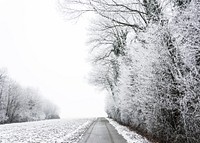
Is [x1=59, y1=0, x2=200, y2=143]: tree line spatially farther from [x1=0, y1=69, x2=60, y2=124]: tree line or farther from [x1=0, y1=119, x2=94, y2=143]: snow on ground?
[x1=0, y1=69, x2=60, y2=124]: tree line

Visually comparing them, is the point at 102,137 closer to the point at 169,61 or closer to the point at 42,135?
the point at 42,135

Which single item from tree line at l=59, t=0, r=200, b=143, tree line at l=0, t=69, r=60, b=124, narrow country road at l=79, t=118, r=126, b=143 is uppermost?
tree line at l=0, t=69, r=60, b=124

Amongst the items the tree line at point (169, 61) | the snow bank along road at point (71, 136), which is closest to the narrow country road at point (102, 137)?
the snow bank along road at point (71, 136)

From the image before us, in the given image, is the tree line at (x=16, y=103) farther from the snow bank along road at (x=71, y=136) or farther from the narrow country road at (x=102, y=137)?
the narrow country road at (x=102, y=137)

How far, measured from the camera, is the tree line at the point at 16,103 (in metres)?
53.0

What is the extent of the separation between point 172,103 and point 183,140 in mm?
1169

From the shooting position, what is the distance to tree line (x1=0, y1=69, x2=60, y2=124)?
174 ft

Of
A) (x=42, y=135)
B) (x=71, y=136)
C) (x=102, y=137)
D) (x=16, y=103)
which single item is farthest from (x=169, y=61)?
(x=16, y=103)

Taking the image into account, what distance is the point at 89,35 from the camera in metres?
16.9

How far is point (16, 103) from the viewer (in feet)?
204

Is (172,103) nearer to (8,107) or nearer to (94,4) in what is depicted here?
(94,4)

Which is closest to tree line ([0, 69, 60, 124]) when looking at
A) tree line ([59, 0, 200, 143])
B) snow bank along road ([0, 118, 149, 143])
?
snow bank along road ([0, 118, 149, 143])

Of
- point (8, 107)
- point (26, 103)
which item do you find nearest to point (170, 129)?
point (8, 107)

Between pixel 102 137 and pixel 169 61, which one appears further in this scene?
pixel 102 137
